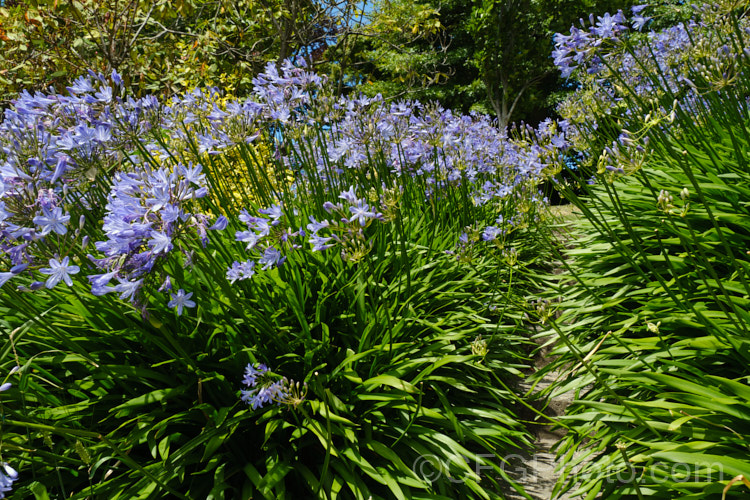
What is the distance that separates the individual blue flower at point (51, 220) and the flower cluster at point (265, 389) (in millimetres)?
977

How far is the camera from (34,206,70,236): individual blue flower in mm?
1526

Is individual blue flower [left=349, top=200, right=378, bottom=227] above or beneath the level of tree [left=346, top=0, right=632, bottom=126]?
beneath

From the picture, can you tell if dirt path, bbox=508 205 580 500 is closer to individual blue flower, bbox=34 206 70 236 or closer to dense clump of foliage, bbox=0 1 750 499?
dense clump of foliage, bbox=0 1 750 499

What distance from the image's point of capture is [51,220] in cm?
154

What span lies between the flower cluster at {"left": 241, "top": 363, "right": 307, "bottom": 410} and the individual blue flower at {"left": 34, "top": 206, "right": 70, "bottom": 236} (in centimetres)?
98

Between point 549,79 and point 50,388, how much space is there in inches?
757

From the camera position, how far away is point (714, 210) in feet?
9.29

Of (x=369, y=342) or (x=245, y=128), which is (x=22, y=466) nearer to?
Result: (x=369, y=342)

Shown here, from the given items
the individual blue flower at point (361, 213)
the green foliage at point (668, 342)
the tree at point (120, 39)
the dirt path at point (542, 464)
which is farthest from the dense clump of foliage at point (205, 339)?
the tree at point (120, 39)

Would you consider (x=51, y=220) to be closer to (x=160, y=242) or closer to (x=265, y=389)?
(x=160, y=242)

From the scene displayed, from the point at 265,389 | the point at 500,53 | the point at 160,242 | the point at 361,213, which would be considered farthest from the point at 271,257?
the point at 500,53

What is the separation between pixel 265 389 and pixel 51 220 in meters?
1.06

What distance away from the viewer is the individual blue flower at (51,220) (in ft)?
5.01

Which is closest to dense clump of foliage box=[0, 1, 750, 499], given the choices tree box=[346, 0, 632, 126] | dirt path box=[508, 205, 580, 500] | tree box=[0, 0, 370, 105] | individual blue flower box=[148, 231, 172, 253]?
individual blue flower box=[148, 231, 172, 253]
